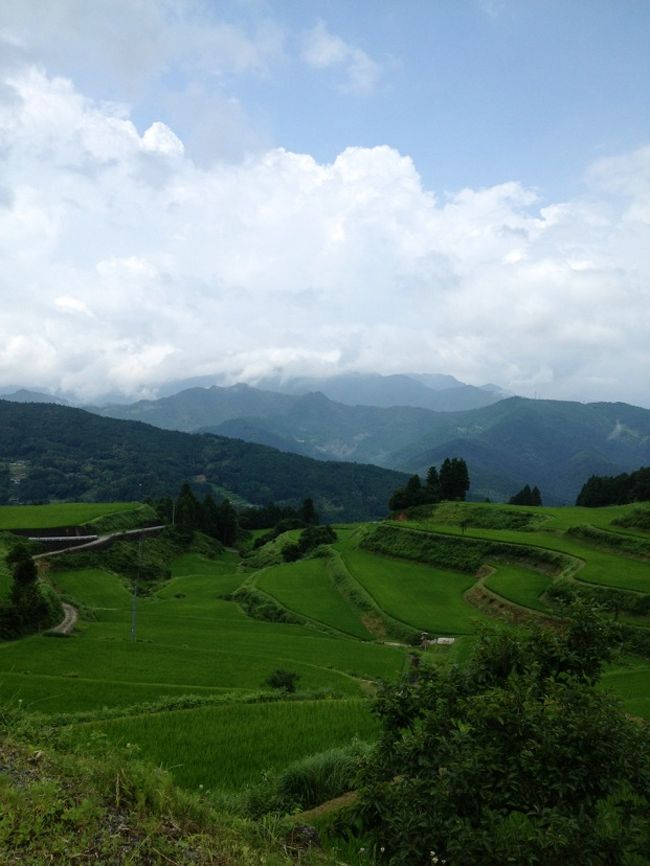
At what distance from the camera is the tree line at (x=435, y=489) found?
8424 centimetres

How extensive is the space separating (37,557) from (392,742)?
61.2m

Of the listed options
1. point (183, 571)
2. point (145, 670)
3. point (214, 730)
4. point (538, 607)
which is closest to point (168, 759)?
point (214, 730)

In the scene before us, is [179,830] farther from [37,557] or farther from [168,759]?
[37,557]

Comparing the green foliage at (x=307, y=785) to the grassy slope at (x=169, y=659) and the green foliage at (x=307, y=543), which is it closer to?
the grassy slope at (x=169, y=659)

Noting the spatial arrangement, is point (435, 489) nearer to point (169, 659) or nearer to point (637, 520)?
point (637, 520)

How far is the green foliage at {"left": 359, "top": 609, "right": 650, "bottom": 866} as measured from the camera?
507cm

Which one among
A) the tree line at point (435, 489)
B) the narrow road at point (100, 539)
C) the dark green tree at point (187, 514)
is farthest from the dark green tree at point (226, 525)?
the tree line at point (435, 489)

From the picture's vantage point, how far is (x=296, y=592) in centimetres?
5119

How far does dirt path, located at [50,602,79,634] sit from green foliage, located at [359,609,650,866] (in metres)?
31.6

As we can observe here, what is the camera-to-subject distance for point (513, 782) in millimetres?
5387

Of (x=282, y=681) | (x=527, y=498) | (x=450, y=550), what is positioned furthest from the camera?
(x=527, y=498)

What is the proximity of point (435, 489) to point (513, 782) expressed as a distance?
3335 inches

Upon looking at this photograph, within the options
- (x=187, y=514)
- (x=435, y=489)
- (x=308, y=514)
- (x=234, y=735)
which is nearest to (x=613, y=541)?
(x=435, y=489)

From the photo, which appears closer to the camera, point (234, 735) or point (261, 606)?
point (234, 735)
